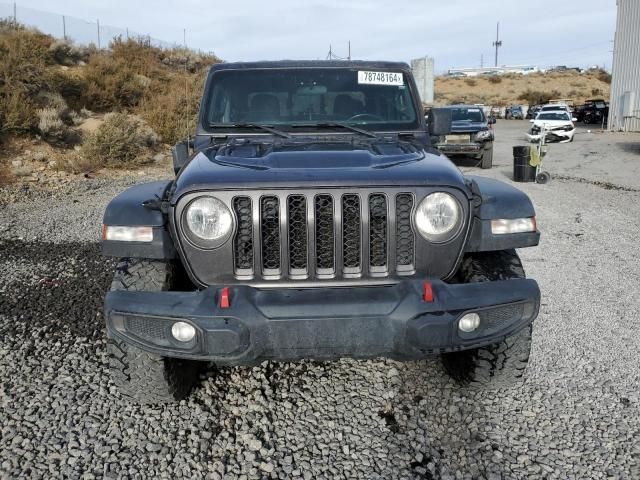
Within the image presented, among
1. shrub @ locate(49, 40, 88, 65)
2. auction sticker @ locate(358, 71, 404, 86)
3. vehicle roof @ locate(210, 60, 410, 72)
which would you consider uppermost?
shrub @ locate(49, 40, 88, 65)

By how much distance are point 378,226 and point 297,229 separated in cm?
37

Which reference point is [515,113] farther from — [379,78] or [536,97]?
[379,78]

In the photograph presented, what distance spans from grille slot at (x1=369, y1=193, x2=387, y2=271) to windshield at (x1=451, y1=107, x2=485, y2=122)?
13671 mm

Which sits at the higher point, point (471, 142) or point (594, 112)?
point (594, 112)

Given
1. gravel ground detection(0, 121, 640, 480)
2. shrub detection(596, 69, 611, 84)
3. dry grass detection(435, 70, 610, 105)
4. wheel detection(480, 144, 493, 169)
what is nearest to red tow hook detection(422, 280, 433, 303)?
gravel ground detection(0, 121, 640, 480)

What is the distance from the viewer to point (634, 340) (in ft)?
12.6

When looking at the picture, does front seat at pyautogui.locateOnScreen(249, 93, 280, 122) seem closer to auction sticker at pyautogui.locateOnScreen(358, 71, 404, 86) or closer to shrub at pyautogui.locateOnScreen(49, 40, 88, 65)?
auction sticker at pyautogui.locateOnScreen(358, 71, 404, 86)

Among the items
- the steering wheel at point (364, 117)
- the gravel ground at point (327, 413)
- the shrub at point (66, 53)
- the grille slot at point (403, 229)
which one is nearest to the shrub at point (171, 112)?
the shrub at point (66, 53)

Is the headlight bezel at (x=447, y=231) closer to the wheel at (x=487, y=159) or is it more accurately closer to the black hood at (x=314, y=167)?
the black hood at (x=314, y=167)

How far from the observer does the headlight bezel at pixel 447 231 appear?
2602 mm

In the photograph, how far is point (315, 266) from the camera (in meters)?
2.60

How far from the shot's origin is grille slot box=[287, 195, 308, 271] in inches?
101

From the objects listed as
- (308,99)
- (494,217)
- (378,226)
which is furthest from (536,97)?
(378,226)

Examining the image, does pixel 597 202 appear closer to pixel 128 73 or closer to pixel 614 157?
pixel 614 157
